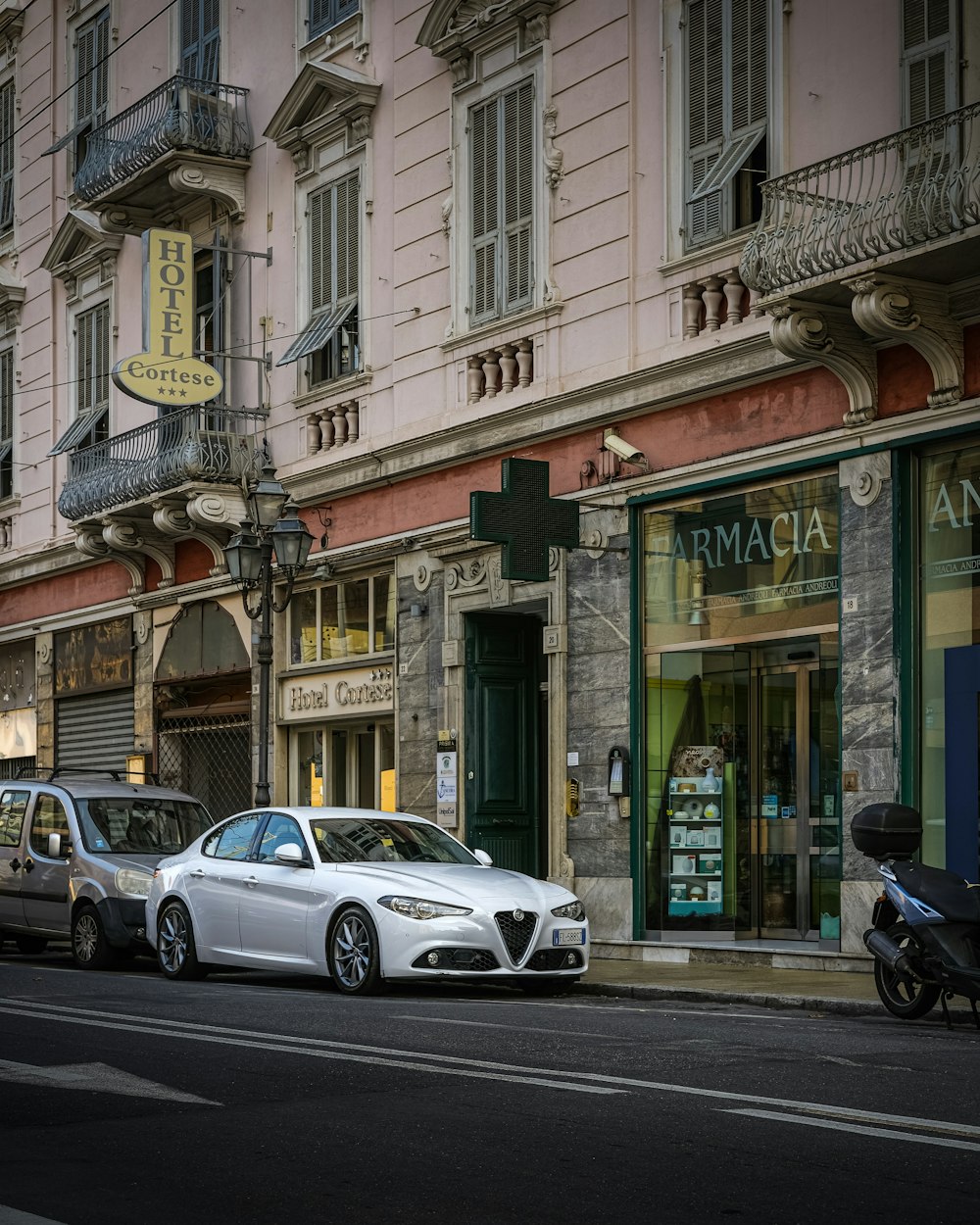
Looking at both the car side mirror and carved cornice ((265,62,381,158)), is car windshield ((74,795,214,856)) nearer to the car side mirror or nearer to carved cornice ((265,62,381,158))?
the car side mirror

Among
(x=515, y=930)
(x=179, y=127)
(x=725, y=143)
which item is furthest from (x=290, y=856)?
(x=179, y=127)

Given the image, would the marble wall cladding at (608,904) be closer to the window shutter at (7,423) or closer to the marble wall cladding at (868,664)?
the marble wall cladding at (868,664)

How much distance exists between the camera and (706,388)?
A: 684 inches

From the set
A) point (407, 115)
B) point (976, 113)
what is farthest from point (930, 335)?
point (407, 115)

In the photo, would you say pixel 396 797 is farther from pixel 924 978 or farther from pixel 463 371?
pixel 924 978

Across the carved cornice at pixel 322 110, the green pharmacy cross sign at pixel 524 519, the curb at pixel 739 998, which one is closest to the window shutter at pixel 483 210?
the carved cornice at pixel 322 110

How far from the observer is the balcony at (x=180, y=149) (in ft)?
79.8

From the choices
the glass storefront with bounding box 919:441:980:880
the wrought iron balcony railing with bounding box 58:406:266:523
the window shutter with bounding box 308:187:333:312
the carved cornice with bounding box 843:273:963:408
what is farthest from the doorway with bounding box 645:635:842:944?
the wrought iron balcony railing with bounding box 58:406:266:523

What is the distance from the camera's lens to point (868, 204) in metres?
14.7

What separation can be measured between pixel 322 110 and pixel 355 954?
12.8 meters

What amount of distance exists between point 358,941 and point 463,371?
8.57 m

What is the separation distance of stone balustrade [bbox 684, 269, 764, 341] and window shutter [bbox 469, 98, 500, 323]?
3.33 metres

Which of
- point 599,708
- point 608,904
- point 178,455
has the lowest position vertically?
point 608,904

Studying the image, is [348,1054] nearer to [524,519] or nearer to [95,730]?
[524,519]
